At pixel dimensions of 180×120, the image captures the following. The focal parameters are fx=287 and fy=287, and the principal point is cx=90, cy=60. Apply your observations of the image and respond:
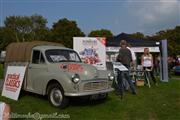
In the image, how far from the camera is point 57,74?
8297 millimetres

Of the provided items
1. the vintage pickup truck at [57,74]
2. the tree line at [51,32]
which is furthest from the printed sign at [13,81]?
the tree line at [51,32]

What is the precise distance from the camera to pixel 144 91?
1143cm

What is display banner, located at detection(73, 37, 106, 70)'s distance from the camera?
13.1 m

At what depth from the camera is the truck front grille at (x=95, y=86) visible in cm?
812

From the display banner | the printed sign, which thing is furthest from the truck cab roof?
the display banner

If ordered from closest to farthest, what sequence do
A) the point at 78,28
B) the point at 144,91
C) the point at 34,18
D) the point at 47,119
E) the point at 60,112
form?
the point at 47,119 → the point at 60,112 → the point at 144,91 → the point at 78,28 → the point at 34,18

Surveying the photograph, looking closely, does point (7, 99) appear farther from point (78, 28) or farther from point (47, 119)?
point (78, 28)

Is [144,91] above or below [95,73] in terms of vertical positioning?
below

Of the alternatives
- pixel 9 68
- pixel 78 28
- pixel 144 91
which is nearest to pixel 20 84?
pixel 9 68

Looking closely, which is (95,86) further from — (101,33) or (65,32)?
(101,33)

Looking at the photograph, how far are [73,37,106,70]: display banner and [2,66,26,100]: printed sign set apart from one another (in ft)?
12.1

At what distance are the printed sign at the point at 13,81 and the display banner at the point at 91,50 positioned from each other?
3677 millimetres

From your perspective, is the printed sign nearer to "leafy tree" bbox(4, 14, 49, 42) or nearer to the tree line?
the tree line

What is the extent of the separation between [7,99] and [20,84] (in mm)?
741
